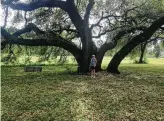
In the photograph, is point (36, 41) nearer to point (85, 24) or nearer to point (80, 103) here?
point (85, 24)

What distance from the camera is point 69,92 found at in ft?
49.2

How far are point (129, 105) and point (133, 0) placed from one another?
1739 centimetres

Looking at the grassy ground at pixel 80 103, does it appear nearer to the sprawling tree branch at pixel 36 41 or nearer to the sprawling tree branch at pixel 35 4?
the sprawling tree branch at pixel 36 41

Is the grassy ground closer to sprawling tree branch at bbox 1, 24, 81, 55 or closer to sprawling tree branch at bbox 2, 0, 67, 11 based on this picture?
sprawling tree branch at bbox 1, 24, 81, 55

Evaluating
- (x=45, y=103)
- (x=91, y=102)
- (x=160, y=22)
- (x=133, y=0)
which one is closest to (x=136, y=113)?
(x=91, y=102)

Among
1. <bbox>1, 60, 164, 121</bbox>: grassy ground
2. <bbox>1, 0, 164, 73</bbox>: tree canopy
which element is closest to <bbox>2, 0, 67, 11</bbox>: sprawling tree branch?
<bbox>1, 0, 164, 73</bbox>: tree canopy

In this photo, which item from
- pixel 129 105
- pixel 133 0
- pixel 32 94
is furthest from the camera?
pixel 133 0

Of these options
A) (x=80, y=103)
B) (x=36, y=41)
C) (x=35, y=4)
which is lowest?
(x=80, y=103)

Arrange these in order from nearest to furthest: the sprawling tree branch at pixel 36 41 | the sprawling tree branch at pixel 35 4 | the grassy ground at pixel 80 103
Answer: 1. the grassy ground at pixel 80 103
2. the sprawling tree branch at pixel 35 4
3. the sprawling tree branch at pixel 36 41

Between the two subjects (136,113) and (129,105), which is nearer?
(136,113)

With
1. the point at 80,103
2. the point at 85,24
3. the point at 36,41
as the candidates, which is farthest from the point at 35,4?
the point at 80,103

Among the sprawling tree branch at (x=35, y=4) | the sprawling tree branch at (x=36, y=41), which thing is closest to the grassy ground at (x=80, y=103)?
the sprawling tree branch at (x=36, y=41)

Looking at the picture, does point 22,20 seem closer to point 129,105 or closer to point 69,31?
point 69,31

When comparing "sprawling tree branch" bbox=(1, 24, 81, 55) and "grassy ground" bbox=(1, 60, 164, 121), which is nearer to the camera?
"grassy ground" bbox=(1, 60, 164, 121)
